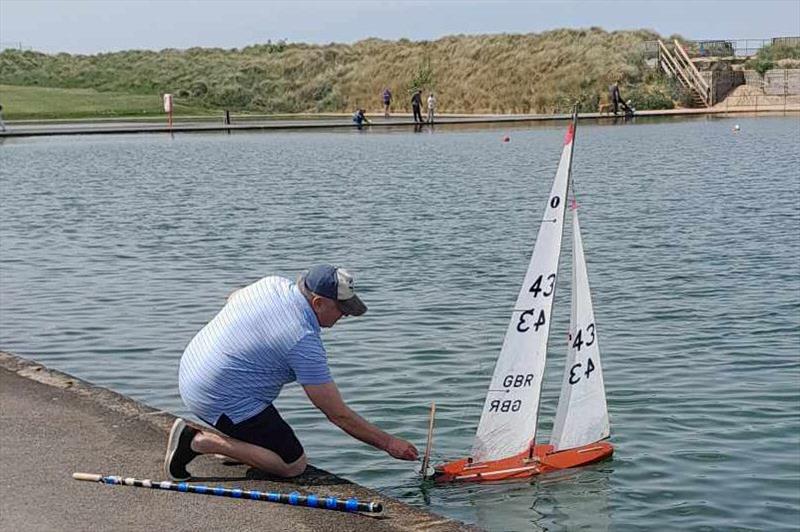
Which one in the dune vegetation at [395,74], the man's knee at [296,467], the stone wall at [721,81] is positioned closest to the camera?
the man's knee at [296,467]

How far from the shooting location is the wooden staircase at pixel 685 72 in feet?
236

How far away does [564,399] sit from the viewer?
10711 millimetres

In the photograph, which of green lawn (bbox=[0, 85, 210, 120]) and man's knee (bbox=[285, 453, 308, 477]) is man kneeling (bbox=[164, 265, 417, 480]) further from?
green lawn (bbox=[0, 85, 210, 120])

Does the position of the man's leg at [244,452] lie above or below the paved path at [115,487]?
above

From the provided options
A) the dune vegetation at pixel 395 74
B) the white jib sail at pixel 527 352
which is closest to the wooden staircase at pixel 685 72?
the dune vegetation at pixel 395 74

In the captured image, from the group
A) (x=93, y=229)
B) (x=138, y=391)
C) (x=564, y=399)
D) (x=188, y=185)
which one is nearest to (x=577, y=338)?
(x=564, y=399)

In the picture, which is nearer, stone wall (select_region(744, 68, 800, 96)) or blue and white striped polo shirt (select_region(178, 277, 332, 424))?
blue and white striped polo shirt (select_region(178, 277, 332, 424))

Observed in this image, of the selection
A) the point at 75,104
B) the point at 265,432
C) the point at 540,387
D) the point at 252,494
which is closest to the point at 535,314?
the point at 540,387

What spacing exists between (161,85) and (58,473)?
9027 cm

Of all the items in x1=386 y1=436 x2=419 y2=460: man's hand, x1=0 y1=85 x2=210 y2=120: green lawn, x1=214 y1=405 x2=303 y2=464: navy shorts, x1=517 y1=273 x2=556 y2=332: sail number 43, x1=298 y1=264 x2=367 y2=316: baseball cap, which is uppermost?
x1=0 y1=85 x2=210 y2=120: green lawn

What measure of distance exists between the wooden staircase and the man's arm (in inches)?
2597

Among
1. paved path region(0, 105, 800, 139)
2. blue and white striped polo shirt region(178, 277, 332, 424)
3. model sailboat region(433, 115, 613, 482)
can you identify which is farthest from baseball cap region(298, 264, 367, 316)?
paved path region(0, 105, 800, 139)

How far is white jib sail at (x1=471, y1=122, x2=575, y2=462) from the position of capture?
9.60m

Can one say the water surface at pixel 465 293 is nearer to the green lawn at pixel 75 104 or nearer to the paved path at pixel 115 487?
the paved path at pixel 115 487
